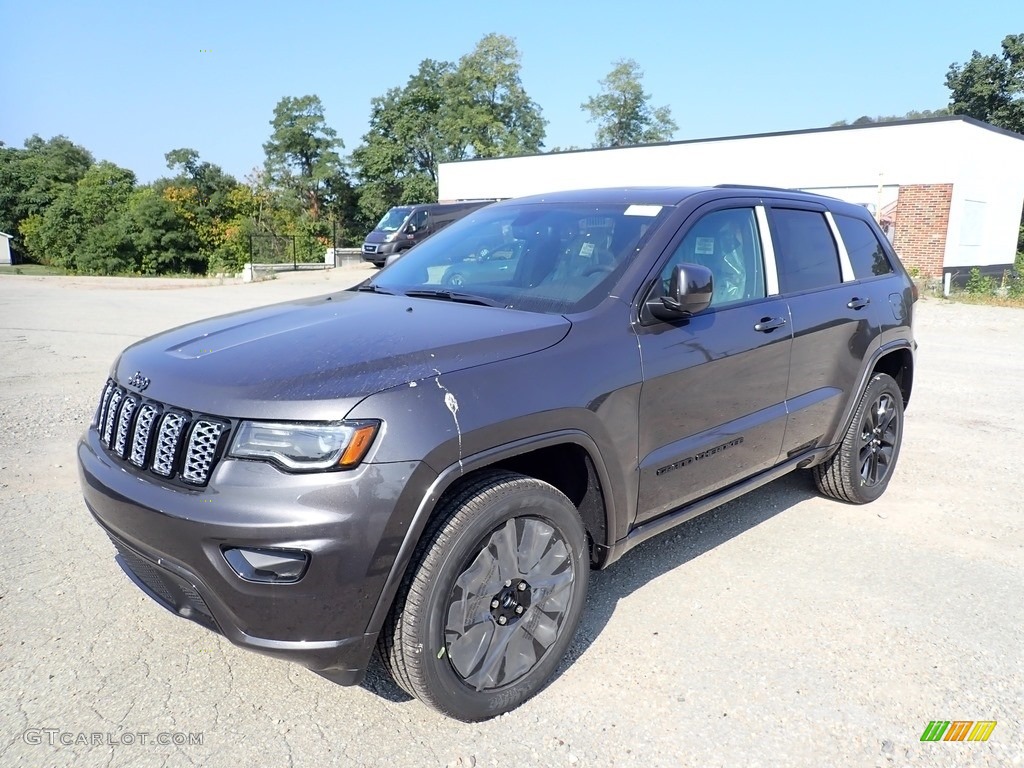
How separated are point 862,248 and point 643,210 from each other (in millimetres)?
1959

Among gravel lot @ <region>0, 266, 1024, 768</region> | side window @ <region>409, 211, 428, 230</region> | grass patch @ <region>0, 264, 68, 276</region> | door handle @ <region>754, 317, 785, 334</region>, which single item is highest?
side window @ <region>409, 211, 428, 230</region>

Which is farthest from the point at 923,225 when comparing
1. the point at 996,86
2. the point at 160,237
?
the point at 160,237

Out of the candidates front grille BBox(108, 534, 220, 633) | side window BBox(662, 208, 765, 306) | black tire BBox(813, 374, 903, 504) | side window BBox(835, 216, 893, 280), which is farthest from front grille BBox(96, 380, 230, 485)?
side window BBox(835, 216, 893, 280)

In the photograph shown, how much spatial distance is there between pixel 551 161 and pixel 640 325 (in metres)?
31.4

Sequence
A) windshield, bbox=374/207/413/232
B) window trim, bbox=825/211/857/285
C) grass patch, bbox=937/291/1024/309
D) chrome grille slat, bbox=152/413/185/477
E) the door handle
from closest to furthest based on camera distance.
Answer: chrome grille slat, bbox=152/413/185/477 → the door handle → window trim, bbox=825/211/857/285 → grass patch, bbox=937/291/1024/309 → windshield, bbox=374/207/413/232

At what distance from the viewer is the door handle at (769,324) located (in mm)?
3668

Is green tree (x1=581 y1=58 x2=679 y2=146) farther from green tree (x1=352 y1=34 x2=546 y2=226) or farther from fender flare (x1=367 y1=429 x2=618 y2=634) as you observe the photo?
fender flare (x1=367 y1=429 x2=618 y2=634)

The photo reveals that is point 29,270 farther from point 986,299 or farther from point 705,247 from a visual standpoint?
point 705,247

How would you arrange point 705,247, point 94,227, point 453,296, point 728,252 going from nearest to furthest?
point 453,296, point 705,247, point 728,252, point 94,227

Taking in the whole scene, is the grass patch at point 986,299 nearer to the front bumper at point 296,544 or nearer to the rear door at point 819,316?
the rear door at point 819,316

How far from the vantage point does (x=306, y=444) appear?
7.41 feet

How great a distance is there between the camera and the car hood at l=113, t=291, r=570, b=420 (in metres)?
2.32

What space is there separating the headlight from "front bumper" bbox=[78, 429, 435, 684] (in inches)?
1.3

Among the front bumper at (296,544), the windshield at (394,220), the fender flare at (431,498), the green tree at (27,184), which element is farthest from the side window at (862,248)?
the green tree at (27,184)
